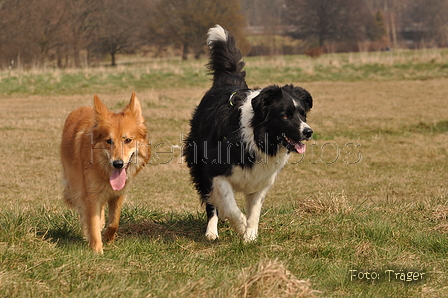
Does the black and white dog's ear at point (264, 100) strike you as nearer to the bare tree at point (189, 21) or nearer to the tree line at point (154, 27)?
the tree line at point (154, 27)

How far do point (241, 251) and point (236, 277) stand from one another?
1.12m

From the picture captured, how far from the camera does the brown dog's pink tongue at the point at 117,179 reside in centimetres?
488

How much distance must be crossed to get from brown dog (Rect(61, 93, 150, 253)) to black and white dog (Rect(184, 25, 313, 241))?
770mm

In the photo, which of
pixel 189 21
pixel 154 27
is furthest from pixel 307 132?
pixel 189 21

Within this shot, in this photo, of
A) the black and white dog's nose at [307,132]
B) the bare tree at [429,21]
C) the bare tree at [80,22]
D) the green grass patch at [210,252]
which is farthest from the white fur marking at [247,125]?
the bare tree at [429,21]

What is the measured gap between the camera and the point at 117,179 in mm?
4891

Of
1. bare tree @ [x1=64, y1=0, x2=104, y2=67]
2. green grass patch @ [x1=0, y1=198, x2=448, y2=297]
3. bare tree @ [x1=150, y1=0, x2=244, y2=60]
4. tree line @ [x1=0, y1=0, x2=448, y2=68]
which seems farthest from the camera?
bare tree @ [x1=150, y1=0, x2=244, y2=60]

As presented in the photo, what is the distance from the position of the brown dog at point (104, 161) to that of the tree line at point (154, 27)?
30.4 m

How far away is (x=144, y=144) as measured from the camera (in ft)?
16.8

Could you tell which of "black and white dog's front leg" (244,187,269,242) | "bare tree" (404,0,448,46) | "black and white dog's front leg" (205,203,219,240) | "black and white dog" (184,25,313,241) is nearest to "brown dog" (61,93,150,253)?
"black and white dog" (184,25,313,241)

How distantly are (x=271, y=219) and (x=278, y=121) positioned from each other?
1346 millimetres

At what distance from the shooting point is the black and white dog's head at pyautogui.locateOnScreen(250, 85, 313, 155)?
16.5 ft

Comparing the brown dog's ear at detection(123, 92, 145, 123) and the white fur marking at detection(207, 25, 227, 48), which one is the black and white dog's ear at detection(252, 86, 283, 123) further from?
the white fur marking at detection(207, 25, 227, 48)

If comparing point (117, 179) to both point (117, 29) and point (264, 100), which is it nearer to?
point (264, 100)
